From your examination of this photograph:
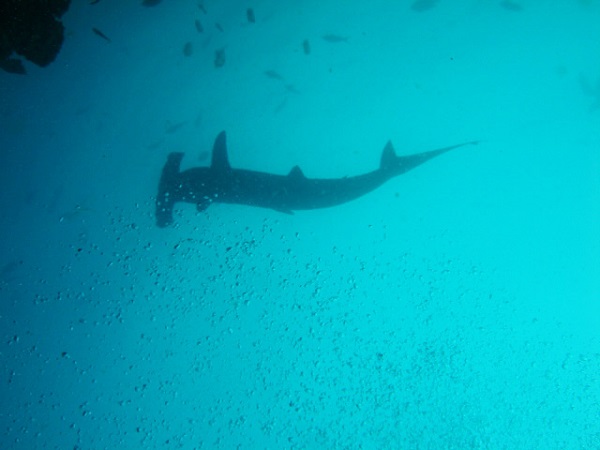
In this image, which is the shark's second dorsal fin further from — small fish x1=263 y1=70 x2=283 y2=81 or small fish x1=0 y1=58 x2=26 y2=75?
small fish x1=0 y1=58 x2=26 y2=75

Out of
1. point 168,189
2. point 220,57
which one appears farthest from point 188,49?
point 168,189

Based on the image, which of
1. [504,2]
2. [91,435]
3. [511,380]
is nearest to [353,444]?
[511,380]

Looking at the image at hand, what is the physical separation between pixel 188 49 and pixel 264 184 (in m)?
3.15

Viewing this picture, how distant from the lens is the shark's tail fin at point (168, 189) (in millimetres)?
6965

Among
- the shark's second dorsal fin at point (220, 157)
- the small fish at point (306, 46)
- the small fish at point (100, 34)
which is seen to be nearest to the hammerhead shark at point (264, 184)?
the shark's second dorsal fin at point (220, 157)

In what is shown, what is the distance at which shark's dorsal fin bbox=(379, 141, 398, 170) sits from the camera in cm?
667

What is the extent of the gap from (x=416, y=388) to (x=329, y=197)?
616cm

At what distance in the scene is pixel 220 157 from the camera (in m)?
6.91

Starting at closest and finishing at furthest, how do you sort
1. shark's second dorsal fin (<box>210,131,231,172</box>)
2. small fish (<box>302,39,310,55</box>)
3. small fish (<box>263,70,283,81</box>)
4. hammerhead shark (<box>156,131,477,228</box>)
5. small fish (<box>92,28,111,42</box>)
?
hammerhead shark (<box>156,131,477,228</box>)
shark's second dorsal fin (<box>210,131,231,172</box>)
small fish (<box>92,28,111,42</box>)
small fish (<box>302,39,310,55</box>)
small fish (<box>263,70,283,81</box>)

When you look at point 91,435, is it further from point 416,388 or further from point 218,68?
point 218,68

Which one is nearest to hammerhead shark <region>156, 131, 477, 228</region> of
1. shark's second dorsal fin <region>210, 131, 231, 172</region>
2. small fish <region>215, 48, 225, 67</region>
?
shark's second dorsal fin <region>210, 131, 231, 172</region>

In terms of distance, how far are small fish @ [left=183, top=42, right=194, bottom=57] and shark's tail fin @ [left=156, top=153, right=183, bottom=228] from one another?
2.13 metres

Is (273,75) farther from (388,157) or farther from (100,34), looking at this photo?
(100,34)

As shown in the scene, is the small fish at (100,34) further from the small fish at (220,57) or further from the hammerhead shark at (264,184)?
the hammerhead shark at (264,184)
